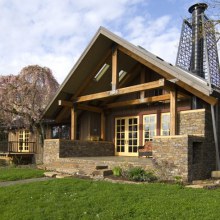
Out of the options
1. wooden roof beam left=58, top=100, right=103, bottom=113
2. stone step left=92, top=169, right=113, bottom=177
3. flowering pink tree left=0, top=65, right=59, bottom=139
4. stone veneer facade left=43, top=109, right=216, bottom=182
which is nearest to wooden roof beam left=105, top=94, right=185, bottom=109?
wooden roof beam left=58, top=100, right=103, bottom=113

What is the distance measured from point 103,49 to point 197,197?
8782mm

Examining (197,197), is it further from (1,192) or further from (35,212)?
(1,192)

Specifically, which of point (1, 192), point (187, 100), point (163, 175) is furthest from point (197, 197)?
point (187, 100)

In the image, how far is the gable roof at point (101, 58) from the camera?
33.9 feet

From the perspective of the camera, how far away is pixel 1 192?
24.4ft

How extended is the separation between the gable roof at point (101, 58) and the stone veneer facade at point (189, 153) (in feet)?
3.40

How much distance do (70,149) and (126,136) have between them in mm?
2998

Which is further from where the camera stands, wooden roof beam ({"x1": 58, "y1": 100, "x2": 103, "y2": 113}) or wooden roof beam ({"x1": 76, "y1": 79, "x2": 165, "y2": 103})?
wooden roof beam ({"x1": 58, "y1": 100, "x2": 103, "y2": 113})

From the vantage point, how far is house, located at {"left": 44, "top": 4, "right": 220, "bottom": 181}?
31.0 feet

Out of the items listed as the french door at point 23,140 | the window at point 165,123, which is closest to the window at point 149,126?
the window at point 165,123

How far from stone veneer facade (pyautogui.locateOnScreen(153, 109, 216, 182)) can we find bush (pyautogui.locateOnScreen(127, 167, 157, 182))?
37cm

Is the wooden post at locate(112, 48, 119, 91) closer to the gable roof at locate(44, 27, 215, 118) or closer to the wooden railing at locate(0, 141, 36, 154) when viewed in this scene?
the gable roof at locate(44, 27, 215, 118)

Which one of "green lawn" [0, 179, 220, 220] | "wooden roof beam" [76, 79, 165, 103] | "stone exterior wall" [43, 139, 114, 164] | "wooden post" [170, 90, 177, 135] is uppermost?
"wooden roof beam" [76, 79, 165, 103]

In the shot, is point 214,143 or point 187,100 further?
point 187,100
